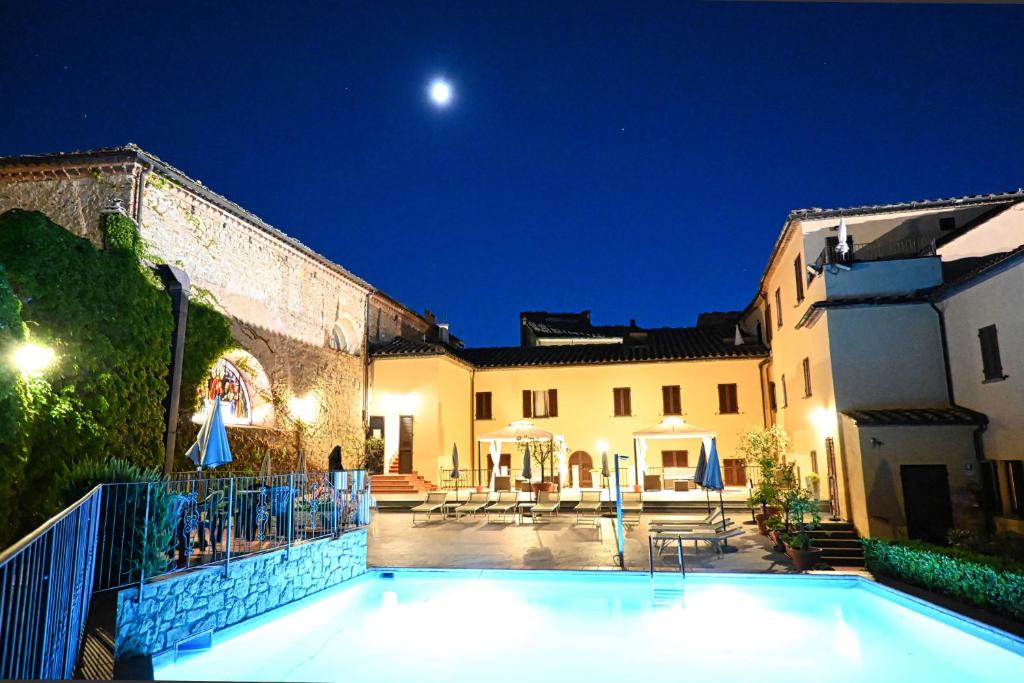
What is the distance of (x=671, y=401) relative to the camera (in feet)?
74.3

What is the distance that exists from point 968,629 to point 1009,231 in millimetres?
9980

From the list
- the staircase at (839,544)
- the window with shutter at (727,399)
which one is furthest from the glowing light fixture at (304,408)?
the window with shutter at (727,399)

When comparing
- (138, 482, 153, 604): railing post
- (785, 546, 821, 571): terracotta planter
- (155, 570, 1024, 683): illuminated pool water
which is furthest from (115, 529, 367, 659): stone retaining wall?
(785, 546, 821, 571): terracotta planter

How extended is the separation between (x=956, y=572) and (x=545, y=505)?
28.7 ft

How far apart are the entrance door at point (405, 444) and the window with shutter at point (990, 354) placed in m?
15.4

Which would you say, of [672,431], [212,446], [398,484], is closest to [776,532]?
[672,431]

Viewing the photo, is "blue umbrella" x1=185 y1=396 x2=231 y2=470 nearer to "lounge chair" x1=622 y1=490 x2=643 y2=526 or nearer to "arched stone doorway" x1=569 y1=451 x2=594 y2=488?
"lounge chair" x1=622 y1=490 x2=643 y2=526

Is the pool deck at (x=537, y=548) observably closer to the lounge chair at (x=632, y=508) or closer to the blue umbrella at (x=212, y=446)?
the lounge chair at (x=632, y=508)

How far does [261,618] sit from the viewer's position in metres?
7.18

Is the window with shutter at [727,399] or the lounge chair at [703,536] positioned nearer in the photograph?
the lounge chair at [703,536]

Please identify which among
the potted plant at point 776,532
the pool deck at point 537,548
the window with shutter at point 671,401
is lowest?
the pool deck at point 537,548

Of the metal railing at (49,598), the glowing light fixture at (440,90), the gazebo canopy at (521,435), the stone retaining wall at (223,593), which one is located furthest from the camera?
the gazebo canopy at (521,435)

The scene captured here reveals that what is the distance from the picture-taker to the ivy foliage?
8.57 meters

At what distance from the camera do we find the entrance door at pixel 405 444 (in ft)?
67.1
